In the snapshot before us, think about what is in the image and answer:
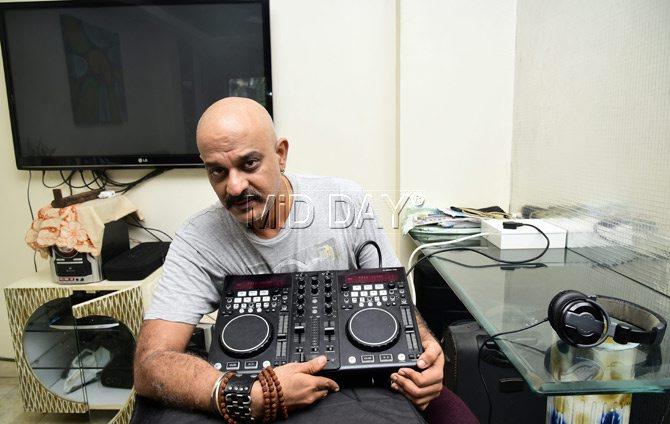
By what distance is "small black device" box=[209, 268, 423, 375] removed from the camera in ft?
2.46

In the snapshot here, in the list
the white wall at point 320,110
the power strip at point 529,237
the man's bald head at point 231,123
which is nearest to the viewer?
the man's bald head at point 231,123

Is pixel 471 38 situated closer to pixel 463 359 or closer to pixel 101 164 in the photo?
pixel 463 359

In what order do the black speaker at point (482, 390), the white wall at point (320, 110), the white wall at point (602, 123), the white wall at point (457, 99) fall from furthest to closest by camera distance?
the white wall at point (320, 110), the white wall at point (457, 99), the black speaker at point (482, 390), the white wall at point (602, 123)

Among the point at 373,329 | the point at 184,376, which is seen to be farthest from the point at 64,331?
the point at 373,329

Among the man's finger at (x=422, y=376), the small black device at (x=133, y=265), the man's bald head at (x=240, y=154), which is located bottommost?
the small black device at (x=133, y=265)

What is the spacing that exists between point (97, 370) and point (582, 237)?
1.92 metres

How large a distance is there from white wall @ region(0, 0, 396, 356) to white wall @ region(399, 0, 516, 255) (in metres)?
0.13

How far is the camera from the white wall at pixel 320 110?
1960 millimetres

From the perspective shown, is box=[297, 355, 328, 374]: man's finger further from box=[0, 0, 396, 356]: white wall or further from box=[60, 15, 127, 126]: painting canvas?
box=[60, 15, 127, 126]: painting canvas

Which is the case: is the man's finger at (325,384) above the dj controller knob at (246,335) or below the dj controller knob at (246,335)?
below

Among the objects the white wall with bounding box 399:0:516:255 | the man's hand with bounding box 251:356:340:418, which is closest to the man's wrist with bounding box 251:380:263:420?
the man's hand with bounding box 251:356:340:418

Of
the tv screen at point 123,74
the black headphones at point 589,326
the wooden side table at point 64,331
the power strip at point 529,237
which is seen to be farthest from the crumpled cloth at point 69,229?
the black headphones at point 589,326

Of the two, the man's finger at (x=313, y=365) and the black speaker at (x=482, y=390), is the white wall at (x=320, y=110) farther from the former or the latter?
the man's finger at (x=313, y=365)

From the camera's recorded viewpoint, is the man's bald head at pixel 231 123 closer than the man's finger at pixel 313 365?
No
